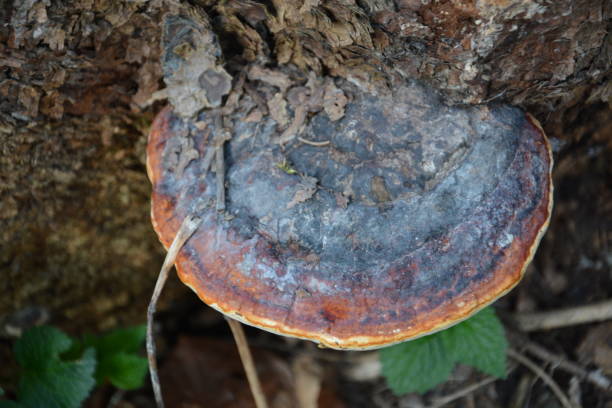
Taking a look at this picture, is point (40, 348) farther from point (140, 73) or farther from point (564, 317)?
point (564, 317)

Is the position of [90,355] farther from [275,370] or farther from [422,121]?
[422,121]

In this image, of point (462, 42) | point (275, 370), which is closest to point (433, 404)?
point (275, 370)

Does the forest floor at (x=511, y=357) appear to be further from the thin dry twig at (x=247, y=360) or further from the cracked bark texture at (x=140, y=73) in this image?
the cracked bark texture at (x=140, y=73)

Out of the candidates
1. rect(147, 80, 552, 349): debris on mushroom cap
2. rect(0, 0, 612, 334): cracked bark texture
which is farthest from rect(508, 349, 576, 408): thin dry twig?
rect(147, 80, 552, 349): debris on mushroom cap

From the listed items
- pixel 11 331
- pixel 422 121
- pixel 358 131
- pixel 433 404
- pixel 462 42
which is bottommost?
pixel 11 331

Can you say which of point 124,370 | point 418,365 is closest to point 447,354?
point 418,365

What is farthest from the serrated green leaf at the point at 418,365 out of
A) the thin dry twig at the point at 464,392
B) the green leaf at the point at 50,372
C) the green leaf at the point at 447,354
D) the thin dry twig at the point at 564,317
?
the green leaf at the point at 50,372
